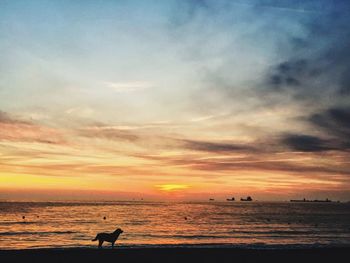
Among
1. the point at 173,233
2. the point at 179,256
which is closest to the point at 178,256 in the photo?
the point at 179,256

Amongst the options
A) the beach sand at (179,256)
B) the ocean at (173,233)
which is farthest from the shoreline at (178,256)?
the ocean at (173,233)

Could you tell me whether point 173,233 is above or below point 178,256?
above

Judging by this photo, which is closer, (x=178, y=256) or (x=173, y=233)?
(x=178, y=256)

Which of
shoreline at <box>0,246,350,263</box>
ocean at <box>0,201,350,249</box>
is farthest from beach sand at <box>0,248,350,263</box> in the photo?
ocean at <box>0,201,350,249</box>

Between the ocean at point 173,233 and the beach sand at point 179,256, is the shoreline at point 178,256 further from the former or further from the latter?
the ocean at point 173,233

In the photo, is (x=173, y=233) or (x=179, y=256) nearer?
(x=179, y=256)

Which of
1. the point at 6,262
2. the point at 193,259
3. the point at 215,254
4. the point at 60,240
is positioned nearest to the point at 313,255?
the point at 215,254

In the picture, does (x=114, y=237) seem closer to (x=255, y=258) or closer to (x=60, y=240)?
(x=255, y=258)

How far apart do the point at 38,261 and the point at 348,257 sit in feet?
57.7

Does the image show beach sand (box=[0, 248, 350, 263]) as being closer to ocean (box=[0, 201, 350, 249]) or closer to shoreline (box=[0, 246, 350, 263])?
shoreline (box=[0, 246, 350, 263])

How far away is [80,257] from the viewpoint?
74.8ft

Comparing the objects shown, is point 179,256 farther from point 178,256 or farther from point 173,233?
point 173,233

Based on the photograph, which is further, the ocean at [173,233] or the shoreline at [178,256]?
the ocean at [173,233]

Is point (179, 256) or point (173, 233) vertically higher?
point (173, 233)
